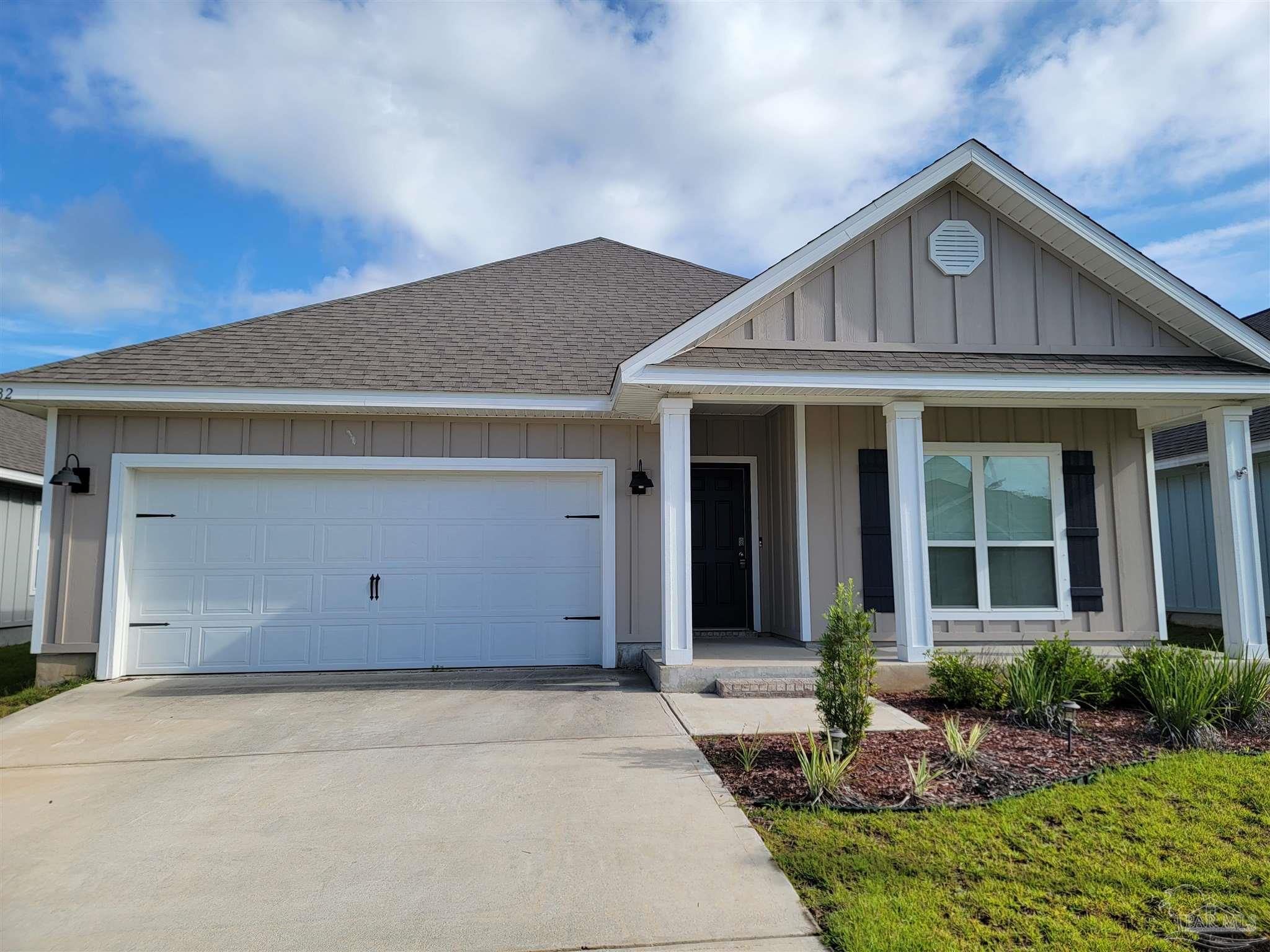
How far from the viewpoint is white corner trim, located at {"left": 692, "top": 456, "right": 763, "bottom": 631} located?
9453mm

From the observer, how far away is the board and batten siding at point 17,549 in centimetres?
1139

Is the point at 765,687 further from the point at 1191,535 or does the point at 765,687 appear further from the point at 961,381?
the point at 1191,535

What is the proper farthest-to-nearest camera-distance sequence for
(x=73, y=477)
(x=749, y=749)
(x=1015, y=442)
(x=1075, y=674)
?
(x=1015, y=442)
(x=73, y=477)
(x=1075, y=674)
(x=749, y=749)

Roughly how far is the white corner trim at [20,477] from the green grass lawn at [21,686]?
113 inches

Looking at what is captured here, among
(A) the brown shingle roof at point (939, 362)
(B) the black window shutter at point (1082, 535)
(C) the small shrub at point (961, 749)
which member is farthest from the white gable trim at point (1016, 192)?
(C) the small shrub at point (961, 749)

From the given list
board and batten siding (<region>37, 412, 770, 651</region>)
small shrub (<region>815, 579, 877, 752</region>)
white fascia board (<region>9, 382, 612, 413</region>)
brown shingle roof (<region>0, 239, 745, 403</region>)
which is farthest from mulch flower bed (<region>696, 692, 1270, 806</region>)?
brown shingle roof (<region>0, 239, 745, 403</region>)

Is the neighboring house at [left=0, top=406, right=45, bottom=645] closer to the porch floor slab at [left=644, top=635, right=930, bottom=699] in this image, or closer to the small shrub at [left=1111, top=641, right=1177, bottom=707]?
the porch floor slab at [left=644, top=635, right=930, bottom=699]

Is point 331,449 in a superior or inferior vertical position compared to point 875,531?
superior

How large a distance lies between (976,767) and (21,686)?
928 cm

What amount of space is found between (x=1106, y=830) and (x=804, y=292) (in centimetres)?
505

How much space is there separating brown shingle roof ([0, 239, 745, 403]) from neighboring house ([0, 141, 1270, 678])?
6 centimetres

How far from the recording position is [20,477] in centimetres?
1127

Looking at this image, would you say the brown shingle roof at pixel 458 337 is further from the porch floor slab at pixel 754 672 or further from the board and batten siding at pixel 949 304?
the porch floor slab at pixel 754 672
